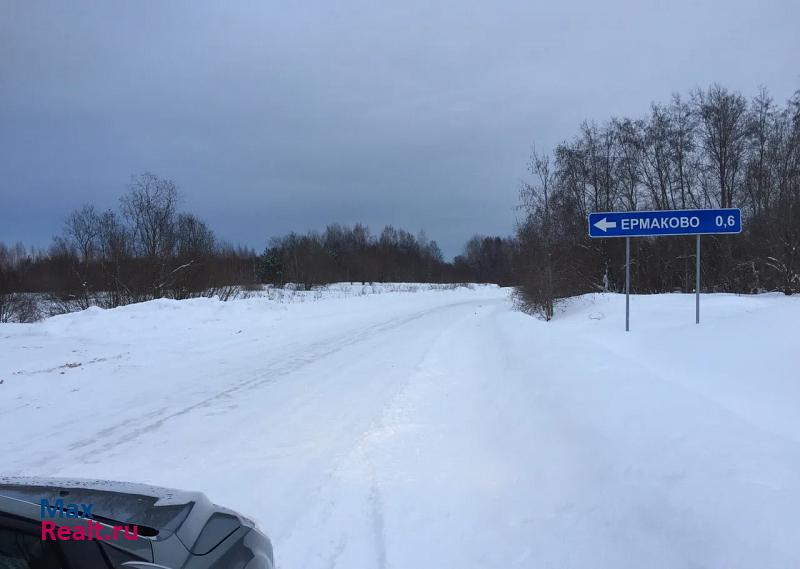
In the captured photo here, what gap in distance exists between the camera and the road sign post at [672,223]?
32.9 ft

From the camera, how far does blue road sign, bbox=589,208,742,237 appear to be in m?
10.0

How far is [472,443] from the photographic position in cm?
563

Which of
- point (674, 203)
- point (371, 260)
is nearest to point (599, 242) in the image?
point (674, 203)

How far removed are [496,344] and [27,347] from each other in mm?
11639

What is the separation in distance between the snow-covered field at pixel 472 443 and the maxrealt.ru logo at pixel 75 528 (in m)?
1.69

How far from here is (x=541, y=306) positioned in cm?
2320

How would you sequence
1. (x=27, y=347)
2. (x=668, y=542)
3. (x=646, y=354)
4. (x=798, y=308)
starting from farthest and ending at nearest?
(x=27, y=347) < (x=646, y=354) < (x=798, y=308) < (x=668, y=542)

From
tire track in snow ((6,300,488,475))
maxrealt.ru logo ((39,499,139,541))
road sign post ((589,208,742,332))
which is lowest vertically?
tire track in snow ((6,300,488,475))

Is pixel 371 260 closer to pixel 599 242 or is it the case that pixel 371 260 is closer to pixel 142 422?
pixel 599 242

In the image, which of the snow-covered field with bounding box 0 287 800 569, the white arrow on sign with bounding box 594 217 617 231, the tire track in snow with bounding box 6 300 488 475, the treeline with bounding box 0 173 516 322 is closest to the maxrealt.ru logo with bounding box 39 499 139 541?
the snow-covered field with bounding box 0 287 800 569

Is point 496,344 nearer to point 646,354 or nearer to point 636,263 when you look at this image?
point 646,354

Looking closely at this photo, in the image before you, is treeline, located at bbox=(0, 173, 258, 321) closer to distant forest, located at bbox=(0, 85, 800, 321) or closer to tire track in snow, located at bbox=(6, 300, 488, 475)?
distant forest, located at bbox=(0, 85, 800, 321)

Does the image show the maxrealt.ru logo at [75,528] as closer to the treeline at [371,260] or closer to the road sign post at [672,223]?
the road sign post at [672,223]

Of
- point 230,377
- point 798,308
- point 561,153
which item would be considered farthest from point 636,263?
point 230,377
